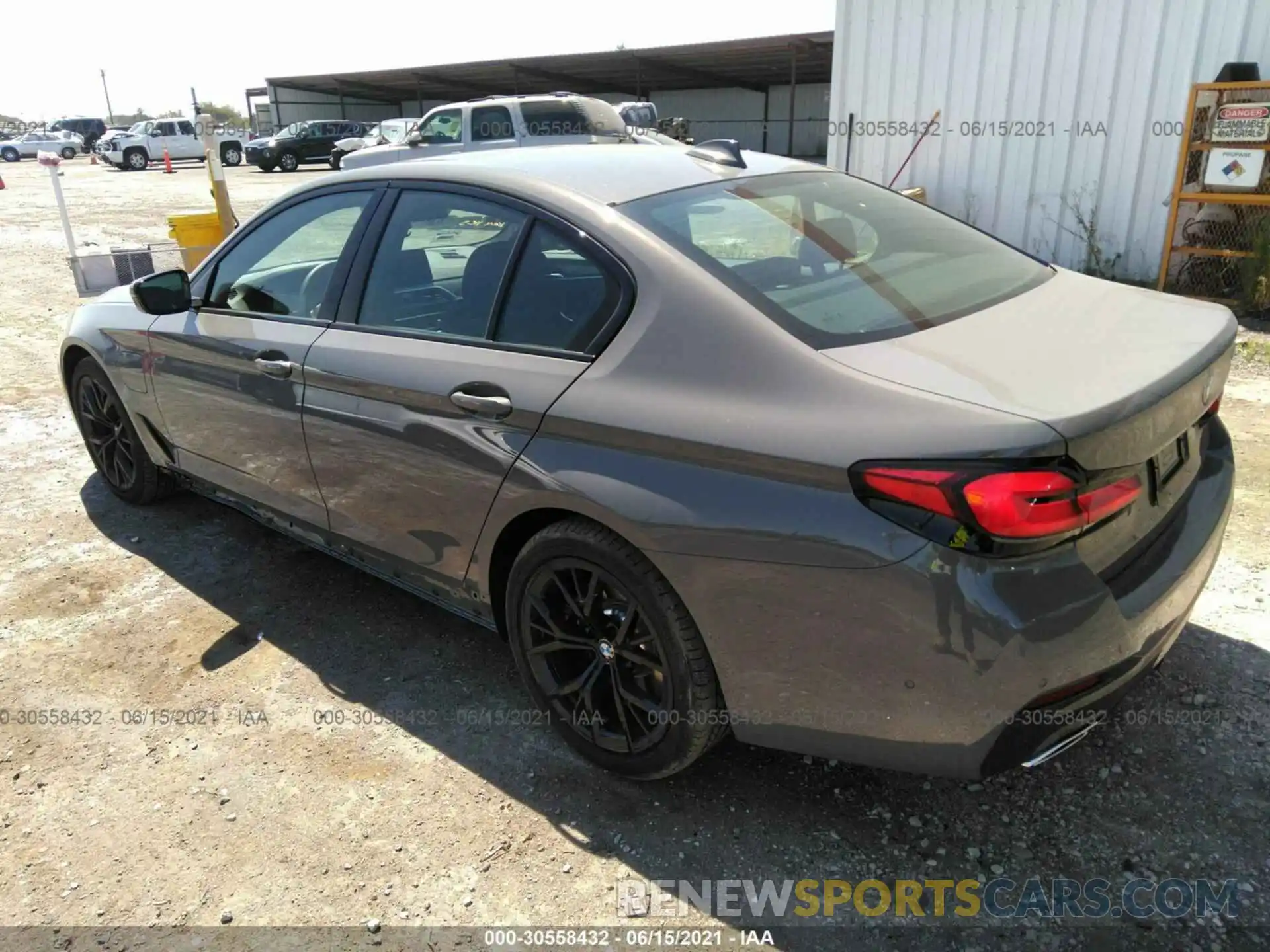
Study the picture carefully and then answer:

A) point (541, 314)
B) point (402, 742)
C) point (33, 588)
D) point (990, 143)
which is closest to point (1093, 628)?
point (541, 314)

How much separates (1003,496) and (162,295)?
10.8ft

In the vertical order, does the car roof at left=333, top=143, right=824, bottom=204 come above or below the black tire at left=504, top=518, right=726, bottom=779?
above

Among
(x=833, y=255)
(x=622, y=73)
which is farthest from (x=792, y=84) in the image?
(x=833, y=255)

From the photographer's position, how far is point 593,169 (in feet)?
9.24

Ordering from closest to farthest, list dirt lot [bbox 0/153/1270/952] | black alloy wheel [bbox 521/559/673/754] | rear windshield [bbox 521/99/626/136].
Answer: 1. dirt lot [bbox 0/153/1270/952]
2. black alloy wheel [bbox 521/559/673/754]
3. rear windshield [bbox 521/99/626/136]

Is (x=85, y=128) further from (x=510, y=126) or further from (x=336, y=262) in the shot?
(x=336, y=262)

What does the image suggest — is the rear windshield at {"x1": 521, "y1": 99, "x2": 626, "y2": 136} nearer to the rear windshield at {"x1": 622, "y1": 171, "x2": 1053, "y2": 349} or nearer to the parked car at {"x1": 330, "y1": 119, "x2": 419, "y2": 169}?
the parked car at {"x1": 330, "y1": 119, "x2": 419, "y2": 169}

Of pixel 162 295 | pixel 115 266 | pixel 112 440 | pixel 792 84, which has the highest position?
pixel 792 84

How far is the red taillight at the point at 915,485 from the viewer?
1.83m

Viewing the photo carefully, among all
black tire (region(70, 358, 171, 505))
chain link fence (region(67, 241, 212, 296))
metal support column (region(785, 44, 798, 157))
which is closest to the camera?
black tire (region(70, 358, 171, 505))

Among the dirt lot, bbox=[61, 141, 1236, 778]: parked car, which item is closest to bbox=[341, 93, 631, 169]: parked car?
bbox=[61, 141, 1236, 778]: parked car

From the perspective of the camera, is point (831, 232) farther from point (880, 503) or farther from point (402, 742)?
point (402, 742)

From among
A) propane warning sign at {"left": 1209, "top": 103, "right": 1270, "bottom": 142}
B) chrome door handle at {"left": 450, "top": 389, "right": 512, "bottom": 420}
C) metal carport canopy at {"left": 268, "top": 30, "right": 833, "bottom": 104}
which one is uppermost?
metal carport canopy at {"left": 268, "top": 30, "right": 833, "bottom": 104}

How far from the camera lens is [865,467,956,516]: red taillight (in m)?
1.83
